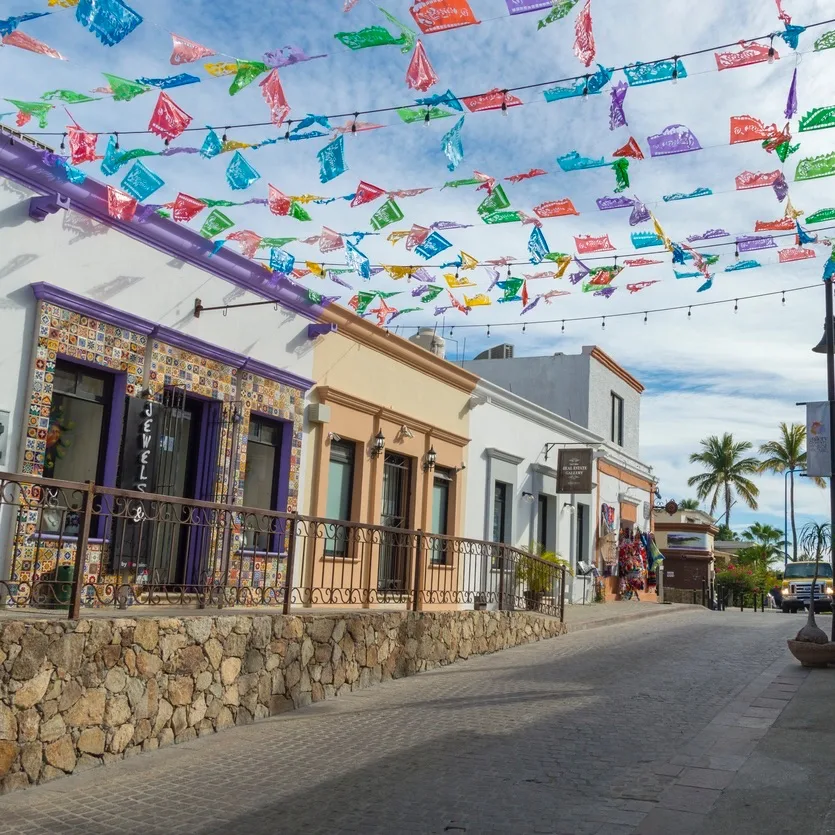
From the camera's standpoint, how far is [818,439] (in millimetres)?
11445

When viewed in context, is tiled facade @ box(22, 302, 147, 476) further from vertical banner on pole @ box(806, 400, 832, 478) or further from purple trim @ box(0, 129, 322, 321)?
vertical banner on pole @ box(806, 400, 832, 478)

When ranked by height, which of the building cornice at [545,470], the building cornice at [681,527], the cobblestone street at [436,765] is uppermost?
the building cornice at [545,470]

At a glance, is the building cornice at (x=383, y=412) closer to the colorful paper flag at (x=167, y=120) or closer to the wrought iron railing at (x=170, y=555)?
the wrought iron railing at (x=170, y=555)

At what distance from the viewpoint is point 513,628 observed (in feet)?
43.7

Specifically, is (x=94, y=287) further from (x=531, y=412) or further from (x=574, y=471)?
(x=574, y=471)

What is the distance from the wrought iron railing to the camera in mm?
6969

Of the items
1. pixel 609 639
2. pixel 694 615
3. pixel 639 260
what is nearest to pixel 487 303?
pixel 639 260

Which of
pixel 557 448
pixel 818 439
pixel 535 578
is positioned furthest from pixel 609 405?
pixel 818 439

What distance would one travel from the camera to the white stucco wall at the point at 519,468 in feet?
57.7

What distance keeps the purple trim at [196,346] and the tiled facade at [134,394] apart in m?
0.06

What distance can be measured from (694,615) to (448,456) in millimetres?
8316

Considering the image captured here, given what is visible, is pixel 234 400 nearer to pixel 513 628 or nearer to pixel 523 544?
pixel 513 628

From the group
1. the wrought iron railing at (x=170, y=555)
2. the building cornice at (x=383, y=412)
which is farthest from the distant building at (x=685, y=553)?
the wrought iron railing at (x=170, y=555)

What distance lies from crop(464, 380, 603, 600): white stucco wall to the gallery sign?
375 mm
